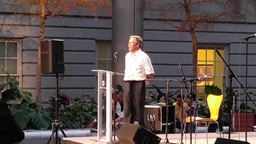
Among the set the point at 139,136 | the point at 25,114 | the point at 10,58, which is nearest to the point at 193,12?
the point at 10,58

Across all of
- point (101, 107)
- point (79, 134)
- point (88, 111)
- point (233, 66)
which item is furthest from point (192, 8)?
point (101, 107)

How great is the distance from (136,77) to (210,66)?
11422 millimetres

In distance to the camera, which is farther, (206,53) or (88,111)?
(206,53)

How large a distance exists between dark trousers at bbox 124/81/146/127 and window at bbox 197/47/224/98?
10.8 m

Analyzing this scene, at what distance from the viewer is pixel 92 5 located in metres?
16.2

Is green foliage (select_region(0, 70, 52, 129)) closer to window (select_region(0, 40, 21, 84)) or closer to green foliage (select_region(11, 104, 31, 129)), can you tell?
green foliage (select_region(11, 104, 31, 129))

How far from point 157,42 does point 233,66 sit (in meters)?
3.05

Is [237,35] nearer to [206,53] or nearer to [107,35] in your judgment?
[206,53]

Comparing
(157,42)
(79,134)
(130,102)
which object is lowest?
(79,134)

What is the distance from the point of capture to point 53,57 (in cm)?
1182

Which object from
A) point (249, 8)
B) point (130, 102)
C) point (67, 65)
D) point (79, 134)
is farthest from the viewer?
point (249, 8)

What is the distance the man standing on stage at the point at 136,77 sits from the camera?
10526 mm

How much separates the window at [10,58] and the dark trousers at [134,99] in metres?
8.94

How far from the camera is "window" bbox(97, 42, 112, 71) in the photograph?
2033 centimetres
